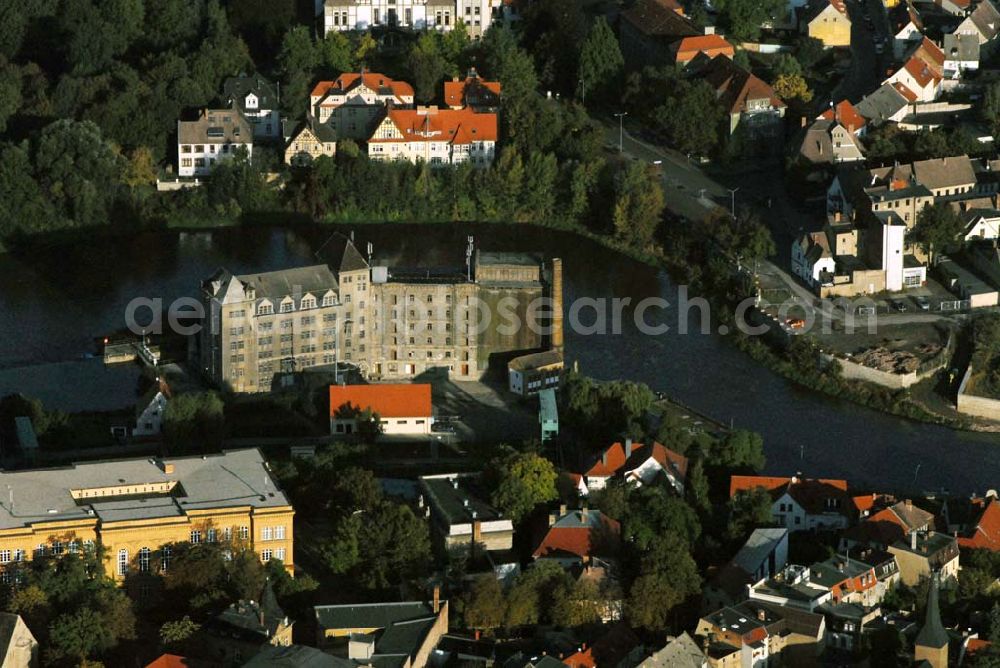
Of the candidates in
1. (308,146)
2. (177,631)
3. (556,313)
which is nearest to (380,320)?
(556,313)

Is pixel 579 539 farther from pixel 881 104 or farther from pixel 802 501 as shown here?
pixel 881 104

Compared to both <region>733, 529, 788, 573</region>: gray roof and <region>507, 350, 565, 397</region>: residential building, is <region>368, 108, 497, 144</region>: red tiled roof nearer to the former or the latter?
<region>507, 350, 565, 397</region>: residential building

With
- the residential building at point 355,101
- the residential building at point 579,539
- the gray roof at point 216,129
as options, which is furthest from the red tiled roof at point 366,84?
the residential building at point 579,539

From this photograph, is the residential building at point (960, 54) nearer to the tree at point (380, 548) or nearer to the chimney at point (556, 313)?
the chimney at point (556, 313)

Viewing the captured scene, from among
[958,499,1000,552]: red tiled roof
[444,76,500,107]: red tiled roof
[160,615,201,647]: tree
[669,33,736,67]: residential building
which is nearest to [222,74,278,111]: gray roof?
[444,76,500,107]: red tiled roof

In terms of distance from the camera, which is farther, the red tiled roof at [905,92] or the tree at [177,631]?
the red tiled roof at [905,92]

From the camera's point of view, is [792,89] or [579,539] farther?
[792,89]
